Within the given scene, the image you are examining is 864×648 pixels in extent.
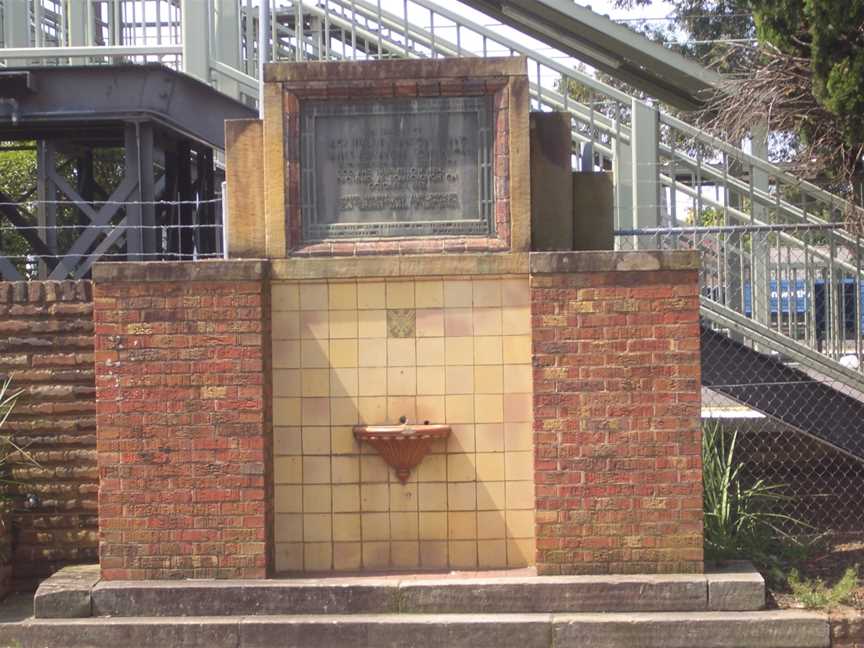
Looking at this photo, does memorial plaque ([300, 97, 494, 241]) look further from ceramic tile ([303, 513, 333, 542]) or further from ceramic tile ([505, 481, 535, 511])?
ceramic tile ([303, 513, 333, 542])

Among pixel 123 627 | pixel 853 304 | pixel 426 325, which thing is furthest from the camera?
pixel 853 304

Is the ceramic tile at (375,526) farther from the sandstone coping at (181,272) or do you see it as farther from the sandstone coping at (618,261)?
the sandstone coping at (618,261)

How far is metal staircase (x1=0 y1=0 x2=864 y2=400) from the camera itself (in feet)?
29.0

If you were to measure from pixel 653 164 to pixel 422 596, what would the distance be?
4268 millimetres

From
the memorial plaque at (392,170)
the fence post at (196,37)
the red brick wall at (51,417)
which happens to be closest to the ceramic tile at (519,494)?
the memorial plaque at (392,170)

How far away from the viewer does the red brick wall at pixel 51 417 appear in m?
7.78

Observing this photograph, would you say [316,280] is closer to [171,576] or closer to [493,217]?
[493,217]

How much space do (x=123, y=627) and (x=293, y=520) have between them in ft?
3.99

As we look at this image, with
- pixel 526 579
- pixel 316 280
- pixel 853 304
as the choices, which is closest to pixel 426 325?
pixel 316 280

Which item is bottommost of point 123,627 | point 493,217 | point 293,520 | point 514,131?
point 123,627

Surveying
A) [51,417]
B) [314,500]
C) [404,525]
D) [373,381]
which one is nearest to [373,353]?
[373,381]

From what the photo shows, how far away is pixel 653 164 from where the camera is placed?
9.46 meters

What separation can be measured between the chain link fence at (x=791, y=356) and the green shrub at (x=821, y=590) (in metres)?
0.90

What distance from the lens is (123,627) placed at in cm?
693
